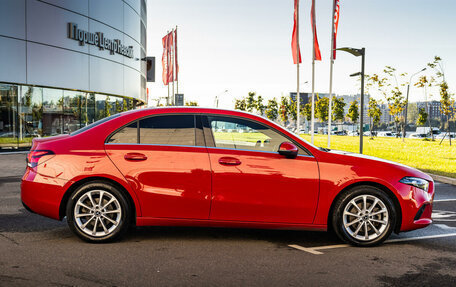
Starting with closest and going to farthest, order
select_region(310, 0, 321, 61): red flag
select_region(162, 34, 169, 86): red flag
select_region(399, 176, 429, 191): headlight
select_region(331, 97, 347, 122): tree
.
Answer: select_region(399, 176, 429, 191): headlight, select_region(310, 0, 321, 61): red flag, select_region(162, 34, 169, 86): red flag, select_region(331, 97, 347, 122): tree

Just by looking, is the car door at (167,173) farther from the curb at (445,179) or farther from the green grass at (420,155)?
the green grass at (420,155)

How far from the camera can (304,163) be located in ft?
17.0

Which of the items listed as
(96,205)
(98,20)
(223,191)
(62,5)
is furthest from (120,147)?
(98,20)

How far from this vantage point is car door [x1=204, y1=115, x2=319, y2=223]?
5094 mm

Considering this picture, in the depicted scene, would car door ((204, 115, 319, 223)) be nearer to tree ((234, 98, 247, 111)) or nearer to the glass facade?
the glass facade

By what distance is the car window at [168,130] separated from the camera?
17.2 ft

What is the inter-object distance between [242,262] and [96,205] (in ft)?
5.86

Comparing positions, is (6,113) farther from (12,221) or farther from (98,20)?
(12,221)

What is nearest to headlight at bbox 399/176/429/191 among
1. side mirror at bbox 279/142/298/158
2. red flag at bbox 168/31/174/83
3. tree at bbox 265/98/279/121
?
side mirror at bbox 279/142/298/158

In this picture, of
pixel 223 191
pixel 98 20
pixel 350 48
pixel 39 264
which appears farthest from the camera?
pixel 98 20

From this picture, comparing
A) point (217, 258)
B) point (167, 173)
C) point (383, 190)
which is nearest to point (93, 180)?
point (167, 173)

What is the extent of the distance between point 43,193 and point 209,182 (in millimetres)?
1896

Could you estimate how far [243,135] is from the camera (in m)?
5.30

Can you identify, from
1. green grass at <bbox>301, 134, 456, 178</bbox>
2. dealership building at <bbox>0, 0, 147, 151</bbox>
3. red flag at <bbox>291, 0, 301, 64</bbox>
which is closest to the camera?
green grass at <bbox>301, 134, 456, 178</bbox>
